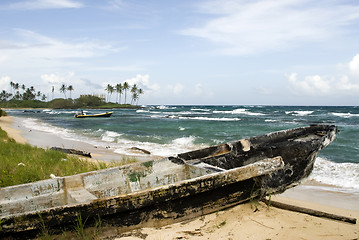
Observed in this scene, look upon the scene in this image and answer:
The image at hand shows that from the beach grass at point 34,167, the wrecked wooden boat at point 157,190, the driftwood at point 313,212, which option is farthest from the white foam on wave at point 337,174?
the beach grass at point 34,167

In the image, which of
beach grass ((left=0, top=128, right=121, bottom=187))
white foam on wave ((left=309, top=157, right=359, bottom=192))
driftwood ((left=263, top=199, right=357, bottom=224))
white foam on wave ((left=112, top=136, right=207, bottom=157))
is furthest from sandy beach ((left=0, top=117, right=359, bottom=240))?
white foam on wave ((left=112, top=136, right=207, bottom=157))

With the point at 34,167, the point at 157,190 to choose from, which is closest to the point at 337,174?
the point at 157,190

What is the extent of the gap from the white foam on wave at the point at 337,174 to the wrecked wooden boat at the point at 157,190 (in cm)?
171

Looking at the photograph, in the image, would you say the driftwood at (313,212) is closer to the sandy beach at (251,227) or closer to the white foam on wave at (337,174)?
the sandy beach at (251,227)

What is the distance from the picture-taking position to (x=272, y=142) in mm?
8016

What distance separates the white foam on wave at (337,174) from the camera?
7.85m

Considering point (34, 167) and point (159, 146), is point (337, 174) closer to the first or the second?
point (34, 167)

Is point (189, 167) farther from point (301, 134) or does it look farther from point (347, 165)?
point (347, 165)

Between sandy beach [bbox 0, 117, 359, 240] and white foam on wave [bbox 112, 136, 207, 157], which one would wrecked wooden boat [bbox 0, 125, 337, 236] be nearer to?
sandy beach [bbox 0, 117, 359, 240]

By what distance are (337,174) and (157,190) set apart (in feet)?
23.6

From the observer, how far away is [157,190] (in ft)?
13.0

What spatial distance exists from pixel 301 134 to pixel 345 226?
4688 millimetres

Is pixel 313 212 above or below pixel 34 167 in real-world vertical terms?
below

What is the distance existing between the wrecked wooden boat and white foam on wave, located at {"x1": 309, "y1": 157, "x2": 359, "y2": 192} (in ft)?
5.62
